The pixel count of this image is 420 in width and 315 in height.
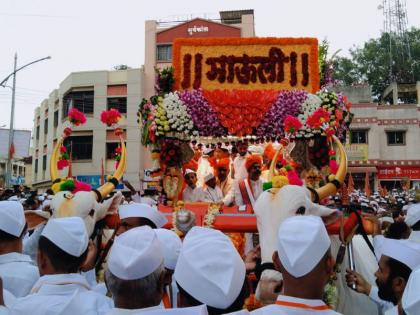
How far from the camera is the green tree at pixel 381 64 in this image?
4316cm

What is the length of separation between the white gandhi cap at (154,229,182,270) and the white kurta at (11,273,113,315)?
503 millimetres

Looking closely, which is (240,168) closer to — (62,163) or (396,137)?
(62,163)

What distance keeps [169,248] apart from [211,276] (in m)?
1.23

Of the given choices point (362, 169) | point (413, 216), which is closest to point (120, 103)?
point (362, 169)

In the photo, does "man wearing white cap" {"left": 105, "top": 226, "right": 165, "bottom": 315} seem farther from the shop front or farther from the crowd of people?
the shop front

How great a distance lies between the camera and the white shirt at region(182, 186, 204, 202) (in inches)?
333

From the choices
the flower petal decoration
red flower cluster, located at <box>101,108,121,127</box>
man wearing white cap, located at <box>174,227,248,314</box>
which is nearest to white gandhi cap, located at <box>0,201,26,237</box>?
man wearing white cap, located at <box>174,227,248,314</box>

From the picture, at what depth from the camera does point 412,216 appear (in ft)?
18.7

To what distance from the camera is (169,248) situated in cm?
345

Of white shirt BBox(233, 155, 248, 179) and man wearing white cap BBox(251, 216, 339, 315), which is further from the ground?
white shirt BBox(233, 155, 248, 179)

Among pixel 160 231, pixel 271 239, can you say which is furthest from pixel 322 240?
pixel 271 239

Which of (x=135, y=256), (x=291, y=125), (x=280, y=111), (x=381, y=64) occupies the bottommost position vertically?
(x=135, y=256)

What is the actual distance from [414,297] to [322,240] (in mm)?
518

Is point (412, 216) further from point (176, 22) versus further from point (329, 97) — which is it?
point (176, 22)
